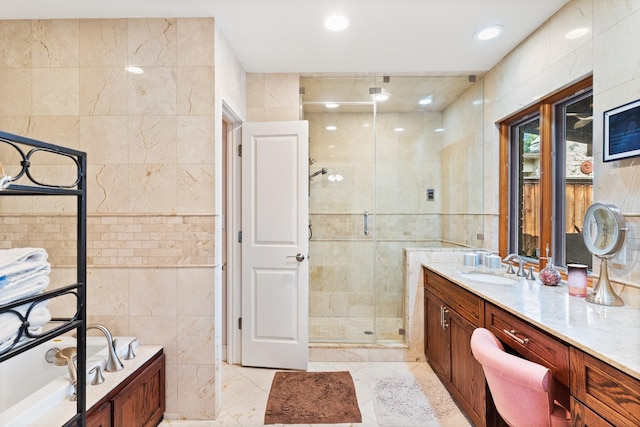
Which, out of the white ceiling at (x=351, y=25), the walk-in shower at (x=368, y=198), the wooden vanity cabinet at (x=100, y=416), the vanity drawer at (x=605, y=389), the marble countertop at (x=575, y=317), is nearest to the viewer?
the vanity drawer at (x=605, y=389)

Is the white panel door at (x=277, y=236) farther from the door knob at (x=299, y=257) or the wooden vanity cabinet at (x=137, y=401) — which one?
the wooden vanity cabinet at (x=137, y=401)

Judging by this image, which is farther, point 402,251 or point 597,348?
point 402,251

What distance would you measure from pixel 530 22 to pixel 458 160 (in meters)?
1.34

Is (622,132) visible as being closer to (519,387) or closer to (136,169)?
(519,387)

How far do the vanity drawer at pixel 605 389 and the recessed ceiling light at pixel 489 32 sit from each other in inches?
78.4

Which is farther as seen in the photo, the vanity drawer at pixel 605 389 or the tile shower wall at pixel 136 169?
the tile shower wall at pixel 136 169

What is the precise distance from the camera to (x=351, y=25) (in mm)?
2094

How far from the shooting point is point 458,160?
126 inches

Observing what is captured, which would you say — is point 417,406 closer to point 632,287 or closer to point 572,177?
point 632,287

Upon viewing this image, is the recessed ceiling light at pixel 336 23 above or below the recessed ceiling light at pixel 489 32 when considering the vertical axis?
below

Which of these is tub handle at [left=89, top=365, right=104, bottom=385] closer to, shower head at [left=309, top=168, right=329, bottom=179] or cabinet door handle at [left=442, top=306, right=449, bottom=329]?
cabinet door handle at [left=442, top=306, right=449, bottom=329]

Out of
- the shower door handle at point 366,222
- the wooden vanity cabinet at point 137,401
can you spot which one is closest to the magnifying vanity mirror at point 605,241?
the shower door handle at point 366,222

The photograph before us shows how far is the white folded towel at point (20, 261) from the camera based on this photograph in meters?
0.83

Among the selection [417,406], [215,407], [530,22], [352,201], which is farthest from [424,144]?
[215,407]
